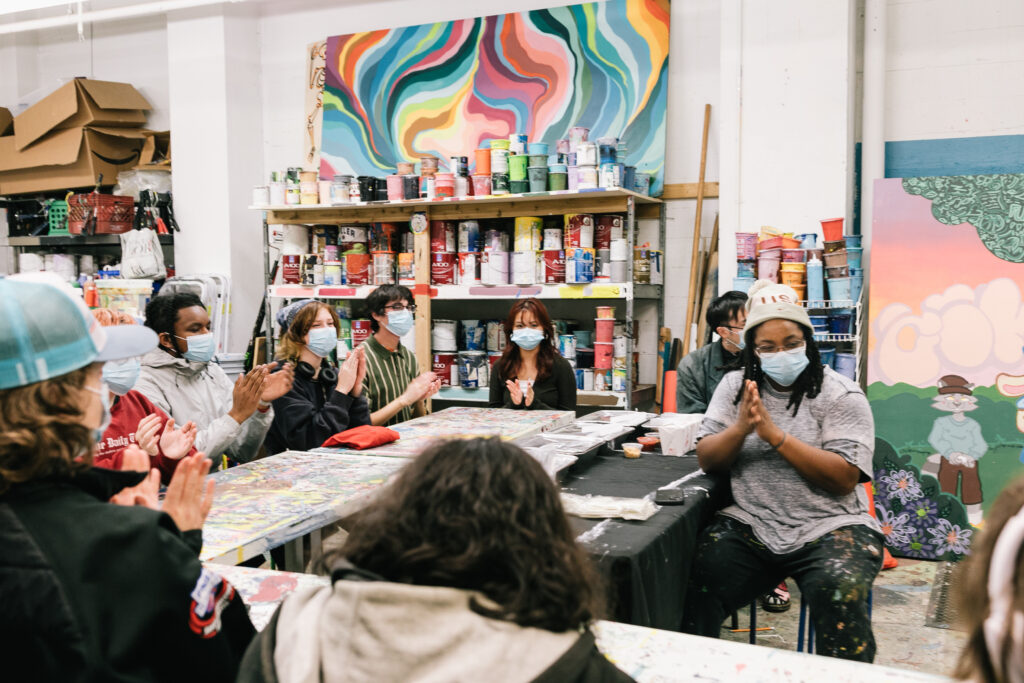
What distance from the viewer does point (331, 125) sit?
7.02 m

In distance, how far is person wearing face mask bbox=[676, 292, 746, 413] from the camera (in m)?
4.19

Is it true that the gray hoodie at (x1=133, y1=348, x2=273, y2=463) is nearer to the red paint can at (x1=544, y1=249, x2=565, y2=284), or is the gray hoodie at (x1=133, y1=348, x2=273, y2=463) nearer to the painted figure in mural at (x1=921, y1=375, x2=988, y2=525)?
the red paint can at (x1=544, y1=249, x2=565, y2=284)

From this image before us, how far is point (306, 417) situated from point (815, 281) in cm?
290

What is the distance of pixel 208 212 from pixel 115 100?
1431 mm

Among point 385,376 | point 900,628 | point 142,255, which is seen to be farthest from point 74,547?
point 142,255

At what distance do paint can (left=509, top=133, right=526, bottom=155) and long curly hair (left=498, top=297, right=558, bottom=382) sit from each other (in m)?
1.41

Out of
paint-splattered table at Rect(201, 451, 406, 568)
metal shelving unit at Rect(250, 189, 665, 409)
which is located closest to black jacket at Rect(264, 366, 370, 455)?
paint-splattered table at Rect(201, 451, 406, 568)

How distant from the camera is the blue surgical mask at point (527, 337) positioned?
14.7 ft

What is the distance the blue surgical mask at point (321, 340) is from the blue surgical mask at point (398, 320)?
0.57 meters

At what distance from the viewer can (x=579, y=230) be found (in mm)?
5496

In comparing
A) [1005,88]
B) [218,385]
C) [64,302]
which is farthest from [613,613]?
[1005,88]

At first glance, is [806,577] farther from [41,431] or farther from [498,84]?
[498,84]

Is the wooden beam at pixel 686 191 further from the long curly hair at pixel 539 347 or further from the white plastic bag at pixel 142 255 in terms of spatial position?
the white plastic bag at pixel 142 255

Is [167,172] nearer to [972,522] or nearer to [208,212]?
[208,212]
